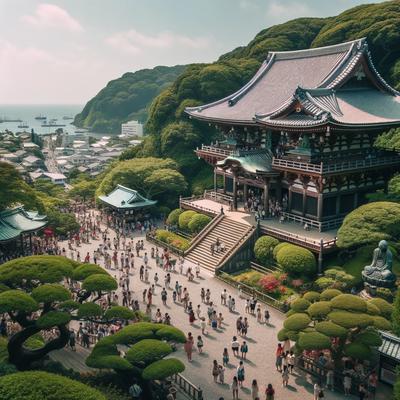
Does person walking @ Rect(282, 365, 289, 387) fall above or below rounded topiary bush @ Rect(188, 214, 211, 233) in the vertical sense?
below

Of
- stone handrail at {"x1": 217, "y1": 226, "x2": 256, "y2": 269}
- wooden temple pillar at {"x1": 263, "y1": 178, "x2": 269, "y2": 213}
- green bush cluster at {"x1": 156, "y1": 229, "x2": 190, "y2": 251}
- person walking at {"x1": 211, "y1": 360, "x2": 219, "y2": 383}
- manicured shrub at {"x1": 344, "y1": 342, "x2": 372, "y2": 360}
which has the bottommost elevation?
green bush cluster at {"x1": 156, "y1": 229, "x2": 190, "y2": 251}

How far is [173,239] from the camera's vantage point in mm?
44656

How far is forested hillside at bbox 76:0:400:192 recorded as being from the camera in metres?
59.8

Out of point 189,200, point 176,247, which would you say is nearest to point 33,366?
point 176,247

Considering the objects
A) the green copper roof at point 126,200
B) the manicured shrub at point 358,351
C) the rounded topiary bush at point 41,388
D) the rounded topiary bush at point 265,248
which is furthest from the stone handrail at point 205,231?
the rounded topiary bush at point 41,388

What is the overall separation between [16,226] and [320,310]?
27.8 metres

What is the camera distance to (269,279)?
110 ft

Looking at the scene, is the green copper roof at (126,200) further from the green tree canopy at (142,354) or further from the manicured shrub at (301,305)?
the green tree canopy at (142,354)

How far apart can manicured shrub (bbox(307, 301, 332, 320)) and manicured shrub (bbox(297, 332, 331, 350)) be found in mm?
1308

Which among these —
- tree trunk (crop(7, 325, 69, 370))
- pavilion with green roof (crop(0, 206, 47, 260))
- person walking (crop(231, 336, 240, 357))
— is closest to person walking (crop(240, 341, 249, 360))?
person walking (crop(231, 336, 240, 357))

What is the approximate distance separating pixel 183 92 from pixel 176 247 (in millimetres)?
29604

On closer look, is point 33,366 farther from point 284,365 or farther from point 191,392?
point 284,365

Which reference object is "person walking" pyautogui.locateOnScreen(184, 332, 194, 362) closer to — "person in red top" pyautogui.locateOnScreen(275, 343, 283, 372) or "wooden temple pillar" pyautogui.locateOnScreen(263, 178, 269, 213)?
"person in red top" pyautogui.locateOnScreen(275, 343, 283, 372)

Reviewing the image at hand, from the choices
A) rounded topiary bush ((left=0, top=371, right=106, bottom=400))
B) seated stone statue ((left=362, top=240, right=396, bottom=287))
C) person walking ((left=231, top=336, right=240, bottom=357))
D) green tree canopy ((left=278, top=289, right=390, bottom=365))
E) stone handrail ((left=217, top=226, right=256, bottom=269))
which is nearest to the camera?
rounded topiary bush ((left=0, top=371, right=106, bottom=400))
